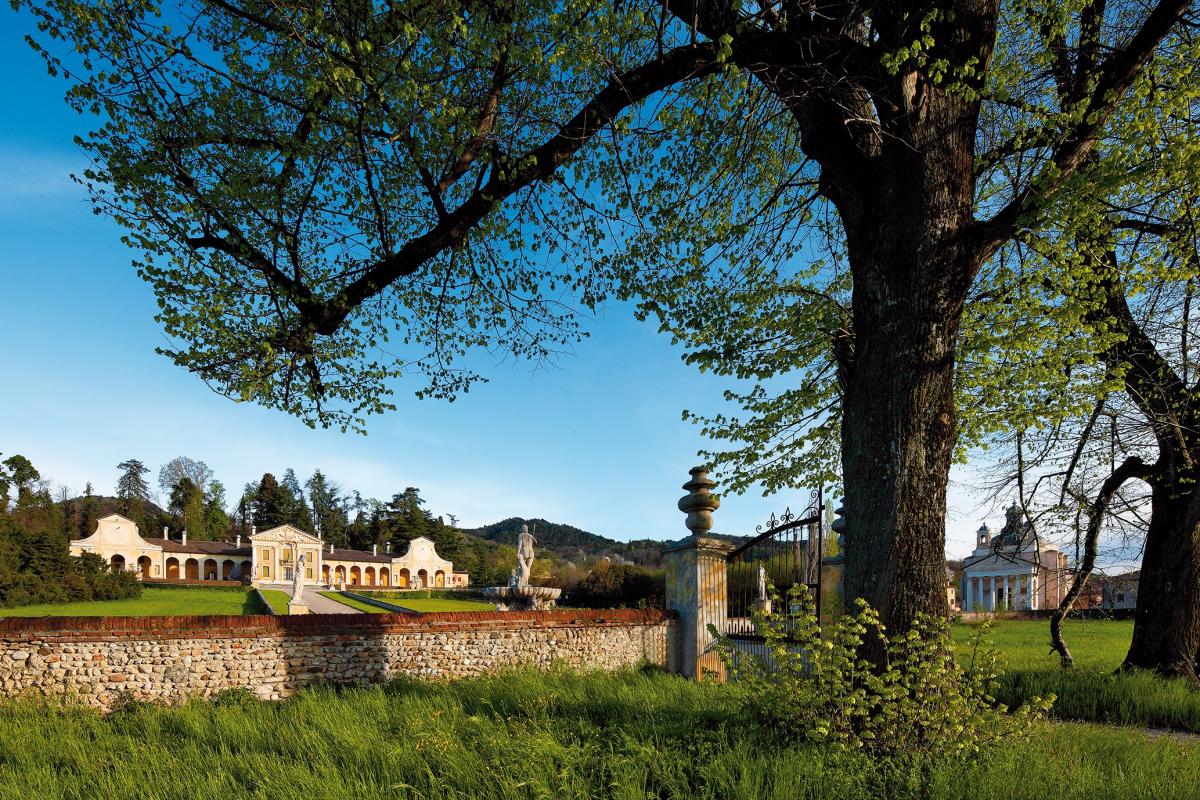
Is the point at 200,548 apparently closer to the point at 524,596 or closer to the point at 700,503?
the point at 524,596

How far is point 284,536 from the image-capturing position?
2190 inches

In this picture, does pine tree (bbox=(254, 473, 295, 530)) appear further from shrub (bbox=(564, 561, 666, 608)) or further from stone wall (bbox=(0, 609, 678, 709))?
stone wall (bbox=(0, 609, 678, 709))

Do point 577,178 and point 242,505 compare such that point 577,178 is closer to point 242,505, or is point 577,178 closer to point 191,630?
point 191,630

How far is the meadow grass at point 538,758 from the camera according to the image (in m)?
3.16

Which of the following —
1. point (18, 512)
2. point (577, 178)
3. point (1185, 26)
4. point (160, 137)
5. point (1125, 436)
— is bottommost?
point (18, 512)

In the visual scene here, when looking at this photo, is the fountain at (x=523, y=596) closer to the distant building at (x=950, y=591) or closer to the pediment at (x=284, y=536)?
the distant building at (x=950, y=591)

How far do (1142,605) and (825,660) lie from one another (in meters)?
7.11

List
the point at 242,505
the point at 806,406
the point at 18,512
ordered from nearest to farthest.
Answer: the point at 806,406 < the point at 18,512 < the point at 242,505

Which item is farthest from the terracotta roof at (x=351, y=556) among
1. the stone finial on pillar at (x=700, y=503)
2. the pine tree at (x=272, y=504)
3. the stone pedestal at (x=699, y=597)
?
the stone finial on pillar at (x=700, y=503)

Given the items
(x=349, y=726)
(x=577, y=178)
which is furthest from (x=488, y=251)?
(x=349, y=726)

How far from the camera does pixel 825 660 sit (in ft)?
12.2

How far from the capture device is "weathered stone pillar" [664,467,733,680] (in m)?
8.53

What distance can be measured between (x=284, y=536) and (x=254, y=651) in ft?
180

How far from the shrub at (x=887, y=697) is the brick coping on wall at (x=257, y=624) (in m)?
4.95
